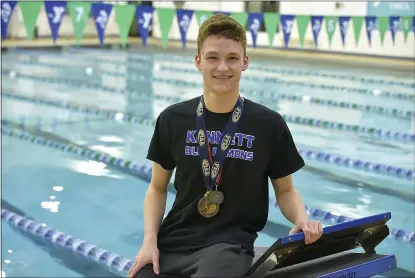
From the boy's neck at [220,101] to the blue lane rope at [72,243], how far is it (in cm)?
142

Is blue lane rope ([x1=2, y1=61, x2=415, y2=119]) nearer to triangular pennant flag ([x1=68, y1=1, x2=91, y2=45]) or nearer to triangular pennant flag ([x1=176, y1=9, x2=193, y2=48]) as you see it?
triangular pennant flag ([x1=176, y1=9, x2=193, y2=48])

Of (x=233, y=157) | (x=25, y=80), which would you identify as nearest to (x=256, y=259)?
(x=233, y=157)

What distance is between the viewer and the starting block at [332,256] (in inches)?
53.0

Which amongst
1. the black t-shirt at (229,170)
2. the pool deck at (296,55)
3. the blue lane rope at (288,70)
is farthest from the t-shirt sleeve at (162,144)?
the pool deck at (296,55)

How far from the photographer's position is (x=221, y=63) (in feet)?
4.56

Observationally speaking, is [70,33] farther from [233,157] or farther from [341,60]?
[233,157]

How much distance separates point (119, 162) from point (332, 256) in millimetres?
3064

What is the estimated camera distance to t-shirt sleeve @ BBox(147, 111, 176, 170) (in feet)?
4.94

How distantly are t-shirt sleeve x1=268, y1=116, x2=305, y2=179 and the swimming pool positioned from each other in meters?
1.43

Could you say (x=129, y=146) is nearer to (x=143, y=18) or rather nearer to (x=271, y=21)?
(x=143, y=18)

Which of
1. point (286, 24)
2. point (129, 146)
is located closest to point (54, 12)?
point (129, 146)

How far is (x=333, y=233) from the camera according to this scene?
1439mm

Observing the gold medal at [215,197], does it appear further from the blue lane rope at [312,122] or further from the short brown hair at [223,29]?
the blue lane rope at [312,122]

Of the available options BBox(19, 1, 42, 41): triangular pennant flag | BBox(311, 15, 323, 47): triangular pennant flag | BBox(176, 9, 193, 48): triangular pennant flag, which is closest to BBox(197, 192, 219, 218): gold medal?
BBox(19, 1, 42, 41): triangular pennant flag
